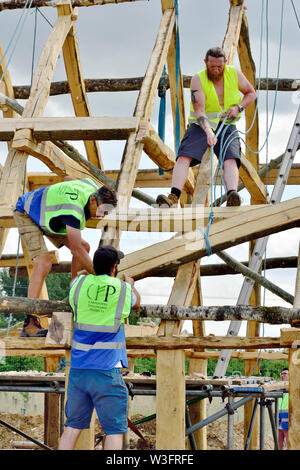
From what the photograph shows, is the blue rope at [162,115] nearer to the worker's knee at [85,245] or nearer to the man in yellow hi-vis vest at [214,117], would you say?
the man in yellow hi-vis vest at [214,117]

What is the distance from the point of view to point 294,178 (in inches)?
417

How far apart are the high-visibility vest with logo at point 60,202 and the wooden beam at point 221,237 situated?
584 millimetres

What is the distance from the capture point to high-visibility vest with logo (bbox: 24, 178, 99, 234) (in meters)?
5.43

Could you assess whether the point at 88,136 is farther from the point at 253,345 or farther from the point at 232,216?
the point at 253,345

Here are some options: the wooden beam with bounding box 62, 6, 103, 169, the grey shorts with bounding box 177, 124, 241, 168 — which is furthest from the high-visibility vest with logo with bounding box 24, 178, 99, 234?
the wooden beam with bounding box 62, 6, 103, 169

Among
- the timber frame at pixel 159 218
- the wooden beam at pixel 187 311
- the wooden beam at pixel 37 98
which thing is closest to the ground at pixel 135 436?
the timber frame at pixel 159 218

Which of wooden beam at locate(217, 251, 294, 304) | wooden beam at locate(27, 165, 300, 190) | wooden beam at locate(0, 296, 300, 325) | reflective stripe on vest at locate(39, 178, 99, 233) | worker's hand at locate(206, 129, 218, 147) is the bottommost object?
wooden beam at locate(0, 296, 300, 325)

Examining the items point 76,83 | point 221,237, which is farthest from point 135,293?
point 76,83

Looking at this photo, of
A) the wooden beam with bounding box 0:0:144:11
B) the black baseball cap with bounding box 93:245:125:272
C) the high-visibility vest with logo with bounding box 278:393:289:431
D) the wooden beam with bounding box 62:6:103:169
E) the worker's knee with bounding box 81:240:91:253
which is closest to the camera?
the black baseball cap with bounding box 93:245:125:272

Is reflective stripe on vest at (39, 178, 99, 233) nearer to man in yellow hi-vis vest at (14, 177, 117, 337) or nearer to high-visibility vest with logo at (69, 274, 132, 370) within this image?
man in yellow hi-vis vest at (14, 177, 117, 337)

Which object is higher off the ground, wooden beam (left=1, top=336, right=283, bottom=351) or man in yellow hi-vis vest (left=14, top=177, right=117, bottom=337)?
man in yellow hi-vis vest (left=14, top=177, right=117, bottom=337)

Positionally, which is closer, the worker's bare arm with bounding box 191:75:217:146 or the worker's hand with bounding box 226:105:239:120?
the worker's bare arm with bounding box 191:75:217:146

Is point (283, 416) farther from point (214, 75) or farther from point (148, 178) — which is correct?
point (214, 75)

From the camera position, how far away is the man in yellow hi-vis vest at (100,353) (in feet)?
15.5
